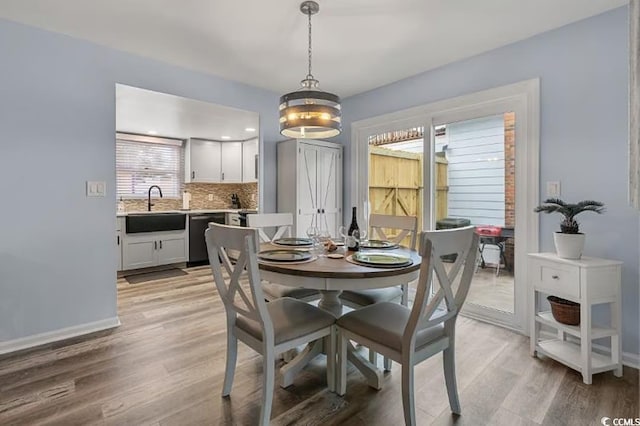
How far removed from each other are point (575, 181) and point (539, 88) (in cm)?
78

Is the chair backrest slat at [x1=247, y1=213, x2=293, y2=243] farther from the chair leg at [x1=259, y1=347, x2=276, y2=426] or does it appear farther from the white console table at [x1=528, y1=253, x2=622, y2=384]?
the white console table at [x1=528, y1=253, x2=622, y2=384]

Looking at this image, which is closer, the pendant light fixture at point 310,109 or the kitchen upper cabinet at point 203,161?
the pendant light fixture at point 310,109

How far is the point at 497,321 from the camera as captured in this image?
2.87 meters

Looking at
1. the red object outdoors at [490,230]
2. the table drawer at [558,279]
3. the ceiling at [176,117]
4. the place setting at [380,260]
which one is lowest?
the table drawer at [558,279]

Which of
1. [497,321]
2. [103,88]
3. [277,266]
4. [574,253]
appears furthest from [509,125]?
[103,88]

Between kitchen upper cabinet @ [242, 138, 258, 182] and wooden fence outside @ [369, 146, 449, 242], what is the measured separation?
2254mm

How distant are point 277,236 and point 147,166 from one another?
365 cm

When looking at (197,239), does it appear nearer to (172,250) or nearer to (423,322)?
(172,250)

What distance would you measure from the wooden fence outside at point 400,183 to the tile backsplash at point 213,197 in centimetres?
266

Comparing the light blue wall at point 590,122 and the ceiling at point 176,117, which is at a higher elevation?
the ceiling at point 176,117

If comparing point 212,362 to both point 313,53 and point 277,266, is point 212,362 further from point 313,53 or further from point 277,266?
point 313,53

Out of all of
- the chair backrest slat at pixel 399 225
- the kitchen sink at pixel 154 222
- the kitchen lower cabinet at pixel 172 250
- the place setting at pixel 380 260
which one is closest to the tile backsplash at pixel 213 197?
the kitchen sink at pixel 154 222

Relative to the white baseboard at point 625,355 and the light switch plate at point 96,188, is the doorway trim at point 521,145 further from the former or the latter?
the light switch plate at point 96,188

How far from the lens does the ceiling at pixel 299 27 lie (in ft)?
7.27
